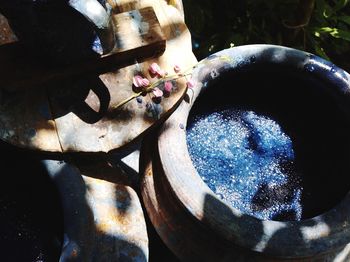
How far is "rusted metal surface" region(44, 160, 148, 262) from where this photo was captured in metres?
1.93

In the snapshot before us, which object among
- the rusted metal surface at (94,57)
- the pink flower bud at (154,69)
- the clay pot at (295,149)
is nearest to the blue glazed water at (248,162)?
the clay pot at (295,149)

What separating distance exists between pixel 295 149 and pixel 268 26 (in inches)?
61.1

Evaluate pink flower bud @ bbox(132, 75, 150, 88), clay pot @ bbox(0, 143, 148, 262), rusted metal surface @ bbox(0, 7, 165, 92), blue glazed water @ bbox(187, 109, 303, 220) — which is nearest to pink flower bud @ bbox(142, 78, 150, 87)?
pink flower bud @ bbox(132, 75, 150, 88)

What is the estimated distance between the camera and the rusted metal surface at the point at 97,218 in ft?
6.33

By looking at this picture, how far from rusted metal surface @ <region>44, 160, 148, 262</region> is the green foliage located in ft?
6.16

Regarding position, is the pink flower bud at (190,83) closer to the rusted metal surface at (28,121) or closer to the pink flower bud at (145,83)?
the pink flower bud at (145,83)

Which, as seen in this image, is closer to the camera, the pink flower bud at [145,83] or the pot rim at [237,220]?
the pot rim at [237,220]

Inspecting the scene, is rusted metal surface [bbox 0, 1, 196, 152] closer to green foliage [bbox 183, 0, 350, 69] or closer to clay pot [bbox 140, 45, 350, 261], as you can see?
clay pot [bbox 140, 45, 350, 261]

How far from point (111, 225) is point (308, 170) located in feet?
4.00

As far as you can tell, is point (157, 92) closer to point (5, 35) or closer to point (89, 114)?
point (89, 114)

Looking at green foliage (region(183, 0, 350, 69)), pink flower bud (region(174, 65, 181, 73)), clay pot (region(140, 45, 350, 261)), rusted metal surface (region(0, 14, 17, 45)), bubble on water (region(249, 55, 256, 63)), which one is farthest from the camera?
green foliage (region(183, 0, 350, 69))

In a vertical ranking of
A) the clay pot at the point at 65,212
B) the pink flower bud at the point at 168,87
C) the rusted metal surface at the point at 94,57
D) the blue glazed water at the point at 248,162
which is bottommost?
the blue glazed water at the point at 248,162

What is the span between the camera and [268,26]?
158 inches

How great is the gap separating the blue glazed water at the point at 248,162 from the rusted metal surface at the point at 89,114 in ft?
1.73
